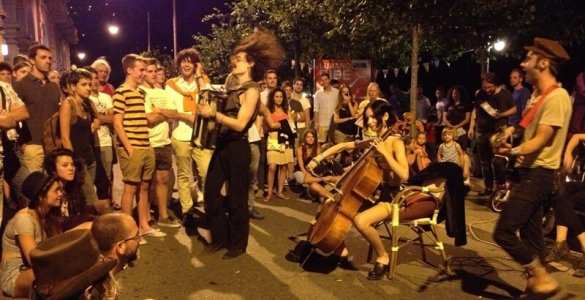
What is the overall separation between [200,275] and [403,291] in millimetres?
1804

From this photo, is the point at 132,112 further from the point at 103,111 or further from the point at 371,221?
the point at 371,221

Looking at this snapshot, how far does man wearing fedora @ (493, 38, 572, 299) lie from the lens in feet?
13.8

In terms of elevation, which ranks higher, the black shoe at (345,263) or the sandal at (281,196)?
the black shoe at (345,263)

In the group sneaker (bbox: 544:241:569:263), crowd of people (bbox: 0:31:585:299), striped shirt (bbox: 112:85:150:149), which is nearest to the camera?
crowd of people (bbox: 0:31:585:299)

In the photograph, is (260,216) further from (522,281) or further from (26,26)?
(26,26)

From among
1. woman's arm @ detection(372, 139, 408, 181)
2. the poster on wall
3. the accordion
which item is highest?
the poster on wall

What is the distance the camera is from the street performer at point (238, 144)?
532cm

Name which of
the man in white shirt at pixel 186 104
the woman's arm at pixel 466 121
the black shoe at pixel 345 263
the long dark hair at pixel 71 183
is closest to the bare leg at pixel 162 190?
the man in white shirt at pixel 186 104

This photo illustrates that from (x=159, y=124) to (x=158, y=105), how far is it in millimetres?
228

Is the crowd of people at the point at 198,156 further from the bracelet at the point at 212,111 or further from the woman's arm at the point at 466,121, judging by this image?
the woman's arm at the point at 466,121

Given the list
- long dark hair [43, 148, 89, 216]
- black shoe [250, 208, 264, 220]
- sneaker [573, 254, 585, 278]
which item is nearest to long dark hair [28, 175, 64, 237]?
long dark hair [43, 148, 89, 216]

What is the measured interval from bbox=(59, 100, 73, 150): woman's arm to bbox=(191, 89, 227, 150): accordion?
52.1 inches

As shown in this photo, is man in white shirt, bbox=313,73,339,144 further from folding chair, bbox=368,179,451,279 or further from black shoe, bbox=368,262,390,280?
black shoe, bbox=368,262,390,280

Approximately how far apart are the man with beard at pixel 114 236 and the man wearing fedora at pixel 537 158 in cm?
272
